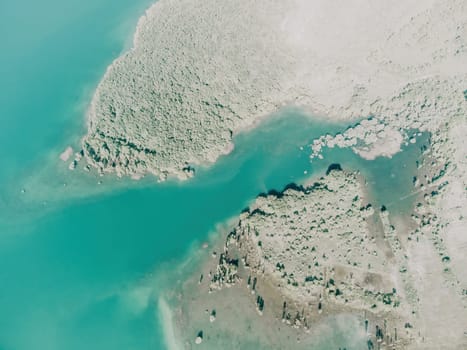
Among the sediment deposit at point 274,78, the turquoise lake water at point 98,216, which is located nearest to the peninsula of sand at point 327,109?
the sediment deposit at point 274,78

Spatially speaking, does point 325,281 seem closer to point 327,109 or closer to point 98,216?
point 327,109

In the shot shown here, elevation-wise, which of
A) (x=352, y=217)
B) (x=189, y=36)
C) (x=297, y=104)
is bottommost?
(x=352, y=217)

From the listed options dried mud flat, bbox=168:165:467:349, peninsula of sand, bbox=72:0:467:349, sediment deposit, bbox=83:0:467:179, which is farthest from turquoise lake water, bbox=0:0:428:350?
dried mud flat, bbox=168:165:467:349

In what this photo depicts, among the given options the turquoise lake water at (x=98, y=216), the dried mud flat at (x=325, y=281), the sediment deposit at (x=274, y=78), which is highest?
the sediment deposit at (x=274, y=78)

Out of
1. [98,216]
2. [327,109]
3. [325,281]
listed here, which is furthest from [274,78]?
[98,216]

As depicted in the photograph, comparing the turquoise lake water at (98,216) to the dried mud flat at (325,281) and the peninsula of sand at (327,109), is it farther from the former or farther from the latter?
the dried mud flat at (325,281)

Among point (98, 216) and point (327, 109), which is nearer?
point (98, 216)

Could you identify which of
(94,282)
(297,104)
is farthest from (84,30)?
(94,282)

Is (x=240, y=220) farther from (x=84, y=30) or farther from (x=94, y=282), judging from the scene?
(x=84, y=30)
